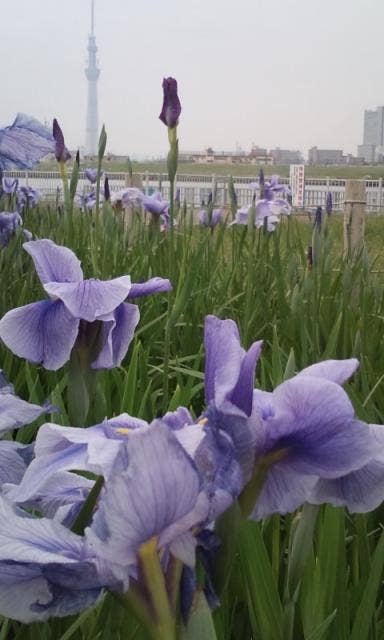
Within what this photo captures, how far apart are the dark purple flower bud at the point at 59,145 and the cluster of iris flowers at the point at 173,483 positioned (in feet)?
4.04

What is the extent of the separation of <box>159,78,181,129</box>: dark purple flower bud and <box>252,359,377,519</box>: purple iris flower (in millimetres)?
733

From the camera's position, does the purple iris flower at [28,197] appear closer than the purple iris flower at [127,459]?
No

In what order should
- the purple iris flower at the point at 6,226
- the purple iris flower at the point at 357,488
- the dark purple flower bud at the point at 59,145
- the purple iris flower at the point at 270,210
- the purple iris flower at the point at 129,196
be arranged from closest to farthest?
the purple iris flower at the point at 357,488 < the dark purple flower bud at the point at 59,145 < the purple iris flower at the point at 6,226 < the purple iris flower at the point at 270,210 < the purple iris flower at the point at 129,196

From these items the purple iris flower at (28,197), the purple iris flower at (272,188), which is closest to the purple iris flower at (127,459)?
the purple iris flower at (28,197)

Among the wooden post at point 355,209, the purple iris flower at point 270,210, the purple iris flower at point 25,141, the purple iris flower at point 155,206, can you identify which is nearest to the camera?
the purple iris flower at point 25,141

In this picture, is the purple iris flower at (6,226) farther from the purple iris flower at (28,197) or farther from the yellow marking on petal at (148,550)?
the yellow marking on petal at (148,550)

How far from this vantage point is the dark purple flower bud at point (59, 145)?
1.64 metres

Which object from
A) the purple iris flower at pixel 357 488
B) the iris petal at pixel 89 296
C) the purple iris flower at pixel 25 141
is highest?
the purple iris flower at pixel 25 141

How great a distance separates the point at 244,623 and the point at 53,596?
1.71 ft

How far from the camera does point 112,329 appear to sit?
0.77 m

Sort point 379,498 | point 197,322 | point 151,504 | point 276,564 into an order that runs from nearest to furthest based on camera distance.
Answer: point 151,504
point 379,498
point 276,564
point 197,322

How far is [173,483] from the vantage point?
0.35m

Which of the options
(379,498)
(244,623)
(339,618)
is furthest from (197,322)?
(379,498)

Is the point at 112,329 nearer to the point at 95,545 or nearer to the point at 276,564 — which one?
the point at 276,564
